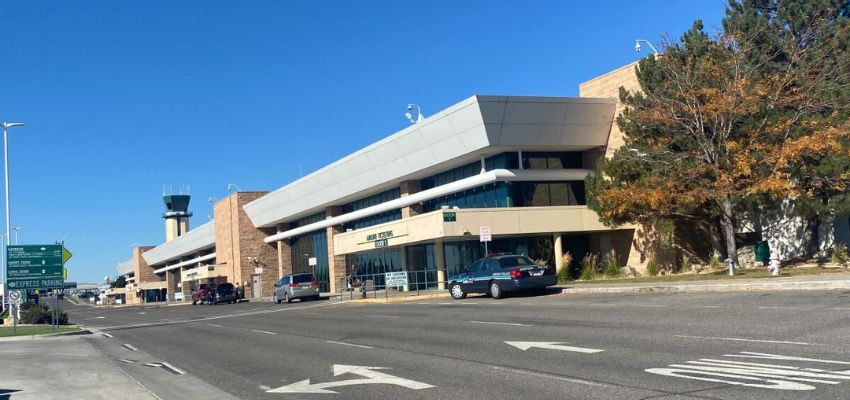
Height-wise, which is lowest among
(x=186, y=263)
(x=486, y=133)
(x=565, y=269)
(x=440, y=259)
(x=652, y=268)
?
(x=652, y=268)

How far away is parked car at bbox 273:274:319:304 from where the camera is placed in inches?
1828

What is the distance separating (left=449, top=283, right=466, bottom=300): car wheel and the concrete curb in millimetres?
4141

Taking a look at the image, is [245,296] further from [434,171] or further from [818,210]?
[818,210]

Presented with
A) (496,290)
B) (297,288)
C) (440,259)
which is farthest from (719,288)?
(297,288)

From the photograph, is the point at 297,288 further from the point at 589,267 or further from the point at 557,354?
the point at 557,354

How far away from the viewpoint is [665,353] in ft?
36.9

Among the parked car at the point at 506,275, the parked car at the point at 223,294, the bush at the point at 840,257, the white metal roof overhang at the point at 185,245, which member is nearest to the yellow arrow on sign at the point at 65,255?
the parked car at the point at 506,275

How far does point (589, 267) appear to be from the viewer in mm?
39812

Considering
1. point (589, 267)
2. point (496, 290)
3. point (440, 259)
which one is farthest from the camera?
point (440, 259)

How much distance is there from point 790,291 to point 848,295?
282 centimetres

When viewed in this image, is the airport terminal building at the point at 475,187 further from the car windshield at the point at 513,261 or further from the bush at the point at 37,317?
the bush at the point at 37,317

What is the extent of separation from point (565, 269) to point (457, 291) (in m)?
10.6

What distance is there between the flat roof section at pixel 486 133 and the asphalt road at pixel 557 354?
18160 mm

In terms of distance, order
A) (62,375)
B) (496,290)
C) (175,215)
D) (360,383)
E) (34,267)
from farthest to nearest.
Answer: (175,215) → (34,267) → (496,290) → (62,375) → (360,383)
